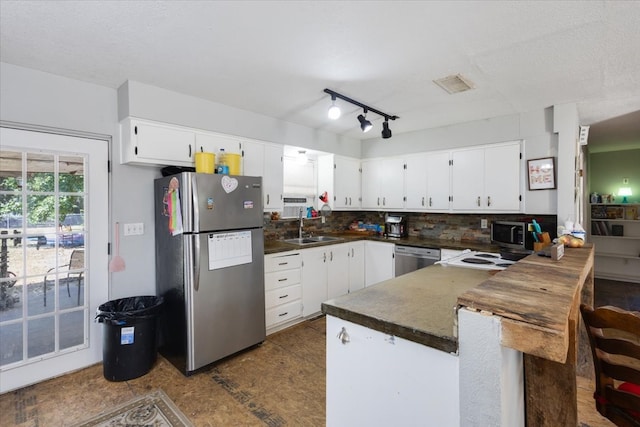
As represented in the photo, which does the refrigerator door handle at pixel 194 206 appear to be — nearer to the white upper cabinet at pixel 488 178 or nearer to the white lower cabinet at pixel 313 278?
the white lower cabinet at pixel 313 278

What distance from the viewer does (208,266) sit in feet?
8.32

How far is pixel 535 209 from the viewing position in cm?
329

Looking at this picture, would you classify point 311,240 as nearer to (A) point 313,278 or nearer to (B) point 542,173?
(A) point 313,278

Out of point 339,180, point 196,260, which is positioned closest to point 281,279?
point 196,260

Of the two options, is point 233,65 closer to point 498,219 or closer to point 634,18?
point 634,18

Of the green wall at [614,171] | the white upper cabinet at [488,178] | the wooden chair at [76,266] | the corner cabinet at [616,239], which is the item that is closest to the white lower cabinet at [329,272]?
the white upper cabinet at [488,178]

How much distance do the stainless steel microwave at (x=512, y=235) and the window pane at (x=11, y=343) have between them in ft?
14.6

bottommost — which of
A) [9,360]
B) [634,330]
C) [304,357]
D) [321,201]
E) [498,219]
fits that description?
[304,357]

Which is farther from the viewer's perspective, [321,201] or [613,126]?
[321,201]

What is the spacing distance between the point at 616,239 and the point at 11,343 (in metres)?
8.41

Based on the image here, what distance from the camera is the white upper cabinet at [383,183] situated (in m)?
4.35

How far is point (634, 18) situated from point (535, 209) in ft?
6.57

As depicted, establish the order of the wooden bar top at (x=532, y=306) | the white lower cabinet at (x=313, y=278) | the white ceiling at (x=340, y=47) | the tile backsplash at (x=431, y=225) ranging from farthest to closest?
the tile backsplash at (x=431, y=225) < the white lower cabinet at (x=313, y=278) < the white ceiling at (x=340, y=47) < the wooden bar top at (x=532, y=306)

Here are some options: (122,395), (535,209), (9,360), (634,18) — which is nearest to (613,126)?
(535,209)
